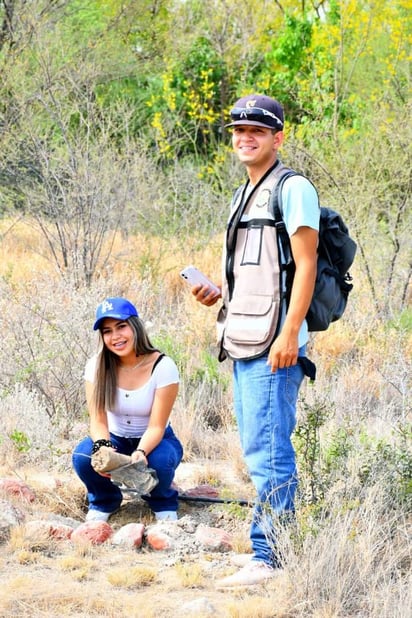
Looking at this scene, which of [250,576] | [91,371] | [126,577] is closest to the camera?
[250,576]

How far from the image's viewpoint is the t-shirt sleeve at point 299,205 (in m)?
3.48

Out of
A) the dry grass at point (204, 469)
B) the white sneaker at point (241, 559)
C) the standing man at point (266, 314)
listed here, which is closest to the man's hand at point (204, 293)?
the standing man at point (266, 314)

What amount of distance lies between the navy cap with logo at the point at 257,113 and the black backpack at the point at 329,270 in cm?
20

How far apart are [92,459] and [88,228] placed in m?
4.63

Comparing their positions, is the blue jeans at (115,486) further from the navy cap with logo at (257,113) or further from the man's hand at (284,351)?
the navy cap with logo at (257,113)

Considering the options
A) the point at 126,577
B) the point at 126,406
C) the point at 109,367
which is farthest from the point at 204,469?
the point at 126,577

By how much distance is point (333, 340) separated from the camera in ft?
23.9

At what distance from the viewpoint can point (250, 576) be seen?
370 centimetres

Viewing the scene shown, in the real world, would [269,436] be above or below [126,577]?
above

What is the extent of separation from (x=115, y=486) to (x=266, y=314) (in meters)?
1.50

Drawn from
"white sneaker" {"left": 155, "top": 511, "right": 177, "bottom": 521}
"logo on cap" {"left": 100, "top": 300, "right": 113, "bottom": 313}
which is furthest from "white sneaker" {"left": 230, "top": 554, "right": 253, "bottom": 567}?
"logo on cap" {"left": 100, "top": 300, "right": 113, "bottom": 313}

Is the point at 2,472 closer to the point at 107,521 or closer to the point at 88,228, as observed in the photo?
the point at 107,521

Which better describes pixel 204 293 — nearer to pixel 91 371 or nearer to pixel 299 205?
pixel 299 205

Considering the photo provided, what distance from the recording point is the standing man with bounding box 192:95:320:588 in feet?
11.5
